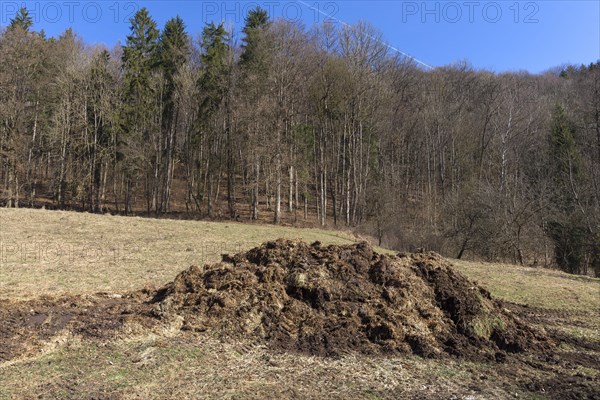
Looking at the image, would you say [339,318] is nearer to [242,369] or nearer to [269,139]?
[242,369]

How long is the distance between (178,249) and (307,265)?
7870 mm

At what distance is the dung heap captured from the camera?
625cm

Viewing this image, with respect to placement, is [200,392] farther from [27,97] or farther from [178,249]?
[27,97]

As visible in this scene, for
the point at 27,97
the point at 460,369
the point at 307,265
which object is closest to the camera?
the point at 460,369

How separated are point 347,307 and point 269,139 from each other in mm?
23242

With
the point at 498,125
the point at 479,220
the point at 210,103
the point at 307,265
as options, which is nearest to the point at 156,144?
the point at 210,103

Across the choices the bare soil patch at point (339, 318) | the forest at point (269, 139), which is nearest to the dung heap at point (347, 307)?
the bare soil patch at point (339, 318)

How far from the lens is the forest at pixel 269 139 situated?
1075 inches

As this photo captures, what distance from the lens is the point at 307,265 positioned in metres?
7.90

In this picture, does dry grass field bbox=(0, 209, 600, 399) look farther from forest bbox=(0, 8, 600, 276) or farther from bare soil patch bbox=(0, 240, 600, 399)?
forest bbox=(0, 8, 600, 276)

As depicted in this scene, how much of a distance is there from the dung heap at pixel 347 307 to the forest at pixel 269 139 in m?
19.3

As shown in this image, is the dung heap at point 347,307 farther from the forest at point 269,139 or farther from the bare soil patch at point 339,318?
the forest at point 269,139

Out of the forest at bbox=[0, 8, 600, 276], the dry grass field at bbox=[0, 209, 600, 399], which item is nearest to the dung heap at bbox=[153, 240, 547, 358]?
the dry grass field at bbox=[0, 209, 600, 399]

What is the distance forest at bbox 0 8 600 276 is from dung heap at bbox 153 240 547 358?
1933 centimetres
